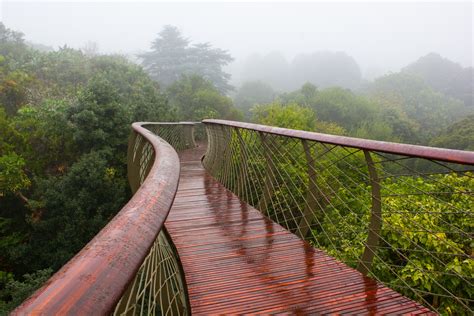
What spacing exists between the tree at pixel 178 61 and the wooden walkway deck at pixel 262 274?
3652 cm

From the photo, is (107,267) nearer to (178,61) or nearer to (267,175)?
(267,175)

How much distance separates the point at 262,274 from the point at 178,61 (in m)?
39.7

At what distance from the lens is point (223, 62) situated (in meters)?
41.0

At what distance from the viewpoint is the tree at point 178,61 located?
38500mm

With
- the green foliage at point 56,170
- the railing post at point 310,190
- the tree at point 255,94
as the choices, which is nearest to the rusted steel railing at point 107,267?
the railing post at point 310,190

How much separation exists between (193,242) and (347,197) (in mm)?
8011

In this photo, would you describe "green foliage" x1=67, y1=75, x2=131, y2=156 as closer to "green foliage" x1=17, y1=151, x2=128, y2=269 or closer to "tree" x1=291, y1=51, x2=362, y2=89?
"green foliage" x1=17, y1=151, x2=128, y2=269

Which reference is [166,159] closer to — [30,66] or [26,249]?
[26,249]

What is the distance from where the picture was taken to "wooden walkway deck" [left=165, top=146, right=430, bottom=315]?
5.74 ft

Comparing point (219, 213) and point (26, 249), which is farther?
point (26, 249)

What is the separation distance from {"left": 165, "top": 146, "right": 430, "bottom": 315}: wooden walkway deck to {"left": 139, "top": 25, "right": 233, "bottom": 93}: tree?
1438 inches

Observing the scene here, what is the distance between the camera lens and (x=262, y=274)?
212 centimetres

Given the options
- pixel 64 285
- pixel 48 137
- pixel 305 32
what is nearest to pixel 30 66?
pixel 48 137

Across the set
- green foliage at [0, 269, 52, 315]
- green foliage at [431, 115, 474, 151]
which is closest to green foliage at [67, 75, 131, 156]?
green foliage at [0, 269, 52, 315]
